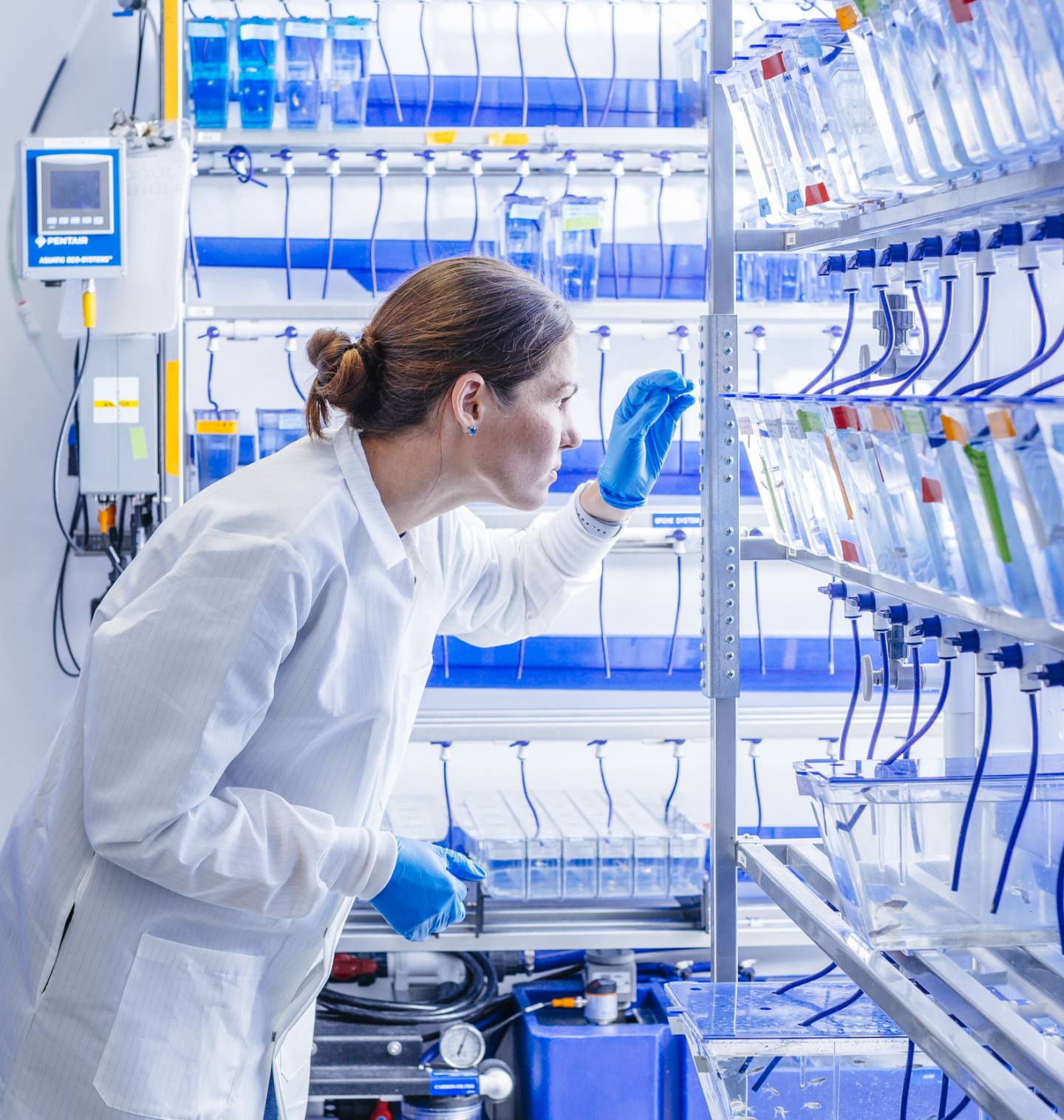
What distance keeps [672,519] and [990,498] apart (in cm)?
200

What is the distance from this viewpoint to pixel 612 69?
3201 mm

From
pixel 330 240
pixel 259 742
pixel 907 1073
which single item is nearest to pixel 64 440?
pixel 330 240

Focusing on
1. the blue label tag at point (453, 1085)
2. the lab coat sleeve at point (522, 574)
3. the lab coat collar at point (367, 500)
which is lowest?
the blue label tag at point (453, 1085)

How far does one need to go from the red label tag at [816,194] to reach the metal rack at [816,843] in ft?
0.13

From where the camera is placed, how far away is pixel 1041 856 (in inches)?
48.8

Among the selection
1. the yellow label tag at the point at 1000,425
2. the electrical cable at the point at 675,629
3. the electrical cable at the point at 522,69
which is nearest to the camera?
the yellow label tag at the point at 1000,425

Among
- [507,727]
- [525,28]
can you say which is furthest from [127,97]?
[507,727]

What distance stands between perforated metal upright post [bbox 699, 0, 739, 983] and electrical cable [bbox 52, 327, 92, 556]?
1527mm

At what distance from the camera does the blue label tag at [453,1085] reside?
2.74 meters

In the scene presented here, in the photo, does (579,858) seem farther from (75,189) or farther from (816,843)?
(75,189)

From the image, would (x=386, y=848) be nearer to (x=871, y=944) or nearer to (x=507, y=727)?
(x=871, y=944)

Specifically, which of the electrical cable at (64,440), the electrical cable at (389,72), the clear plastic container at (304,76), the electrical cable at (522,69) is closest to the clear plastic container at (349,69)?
the clear plastic container at (304,76)

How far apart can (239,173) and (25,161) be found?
19.6 inches

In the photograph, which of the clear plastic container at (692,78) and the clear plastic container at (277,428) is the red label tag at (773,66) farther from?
the clear plastic container at (277,428)
